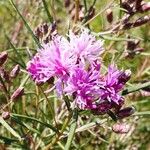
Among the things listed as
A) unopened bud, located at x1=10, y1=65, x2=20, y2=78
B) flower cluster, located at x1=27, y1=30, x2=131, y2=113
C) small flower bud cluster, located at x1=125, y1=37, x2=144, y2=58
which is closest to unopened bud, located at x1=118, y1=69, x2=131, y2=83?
flower cluster, located at x1=27, y1=30, x2=131, y2=113

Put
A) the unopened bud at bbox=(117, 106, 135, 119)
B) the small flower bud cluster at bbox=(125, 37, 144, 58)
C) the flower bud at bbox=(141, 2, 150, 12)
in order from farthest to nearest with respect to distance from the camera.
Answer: the small flower bud cluster at bbox=(125, 37, 144, 58), the flower bud at bbox=(141, 2, 150, 12), the unopened bud at bbox=(117, 106, 135, 119)

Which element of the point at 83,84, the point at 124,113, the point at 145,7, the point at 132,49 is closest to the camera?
the point at 83,84

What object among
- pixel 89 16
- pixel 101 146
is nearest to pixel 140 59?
pixel 101 146

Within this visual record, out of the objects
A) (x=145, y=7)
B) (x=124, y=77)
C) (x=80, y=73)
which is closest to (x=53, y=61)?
(x=80, y=73)

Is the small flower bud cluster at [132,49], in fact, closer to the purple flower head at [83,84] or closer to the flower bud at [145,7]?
the flower bud at [145,7]

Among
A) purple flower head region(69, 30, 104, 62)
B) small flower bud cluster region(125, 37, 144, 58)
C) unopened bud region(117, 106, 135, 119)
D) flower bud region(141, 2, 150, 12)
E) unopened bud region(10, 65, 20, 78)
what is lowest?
unopened bud region(117, 106, 135, 119)

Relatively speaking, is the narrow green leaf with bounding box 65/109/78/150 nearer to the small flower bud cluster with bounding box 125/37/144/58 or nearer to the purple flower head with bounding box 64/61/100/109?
the purple flower head with bounding box 64/61/100/109

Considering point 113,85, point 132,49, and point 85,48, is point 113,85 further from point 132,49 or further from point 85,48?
point 132,49
